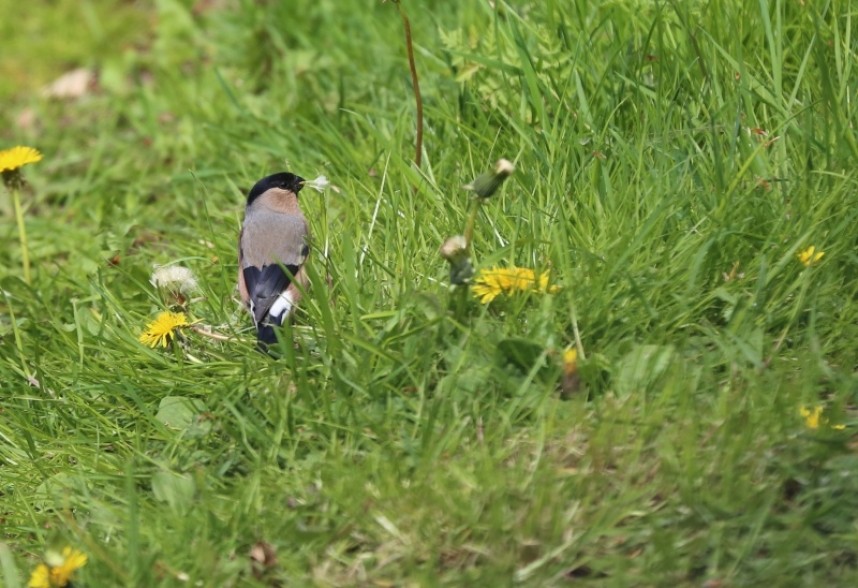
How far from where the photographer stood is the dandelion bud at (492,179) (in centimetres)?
334

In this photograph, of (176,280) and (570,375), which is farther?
(176,280)

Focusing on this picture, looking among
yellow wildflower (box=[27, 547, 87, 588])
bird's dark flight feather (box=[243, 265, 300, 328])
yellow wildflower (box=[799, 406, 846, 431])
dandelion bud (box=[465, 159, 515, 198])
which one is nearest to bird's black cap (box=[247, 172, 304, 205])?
bird's dark flight feather (box=[243, 265, 300, 328])

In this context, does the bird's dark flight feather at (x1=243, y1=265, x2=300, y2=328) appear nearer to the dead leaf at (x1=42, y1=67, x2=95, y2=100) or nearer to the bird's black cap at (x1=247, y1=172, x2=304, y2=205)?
the bird's black cap at (x1=247, y1=172, x2=304, y2=205)

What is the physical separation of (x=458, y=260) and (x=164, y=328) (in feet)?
3.29

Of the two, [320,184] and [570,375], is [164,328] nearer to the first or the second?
[320,184]

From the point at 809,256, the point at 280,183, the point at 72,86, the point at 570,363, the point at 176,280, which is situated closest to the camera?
the point at 570,363

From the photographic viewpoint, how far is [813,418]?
296 cm

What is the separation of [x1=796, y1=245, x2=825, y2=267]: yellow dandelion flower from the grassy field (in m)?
0.02

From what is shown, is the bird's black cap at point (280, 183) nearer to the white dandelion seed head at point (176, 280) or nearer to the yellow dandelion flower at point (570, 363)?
the white dandelion seed head at point (176, 280)

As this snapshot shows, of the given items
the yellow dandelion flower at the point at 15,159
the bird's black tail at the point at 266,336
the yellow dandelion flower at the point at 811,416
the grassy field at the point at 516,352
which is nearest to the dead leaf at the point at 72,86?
the grassy field at the point at 516,352

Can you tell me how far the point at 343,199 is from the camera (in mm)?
4500

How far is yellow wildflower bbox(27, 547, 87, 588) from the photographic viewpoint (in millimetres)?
2896

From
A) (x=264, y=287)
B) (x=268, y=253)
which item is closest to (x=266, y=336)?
(x=264, y=287)

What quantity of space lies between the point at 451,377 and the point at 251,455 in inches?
23.6
